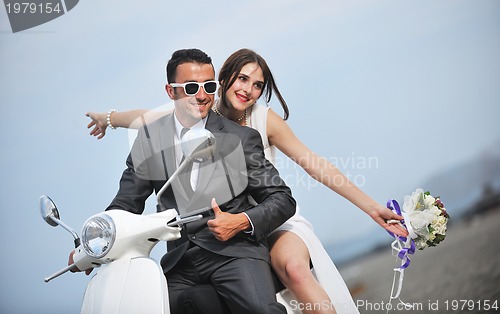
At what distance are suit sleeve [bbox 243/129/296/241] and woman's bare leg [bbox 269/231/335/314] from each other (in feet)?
0.43

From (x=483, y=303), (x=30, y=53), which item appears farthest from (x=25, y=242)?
(x=483, y=303)

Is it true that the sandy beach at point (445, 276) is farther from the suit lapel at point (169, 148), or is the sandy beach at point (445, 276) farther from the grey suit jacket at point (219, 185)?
the suit lapel at point (169, 148)

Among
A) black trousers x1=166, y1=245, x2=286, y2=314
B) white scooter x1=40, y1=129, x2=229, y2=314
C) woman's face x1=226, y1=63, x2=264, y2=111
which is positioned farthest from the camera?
woman's face x1=226, y1=63, x2=264, y2=111

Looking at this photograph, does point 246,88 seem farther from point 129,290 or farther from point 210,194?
point 129,290

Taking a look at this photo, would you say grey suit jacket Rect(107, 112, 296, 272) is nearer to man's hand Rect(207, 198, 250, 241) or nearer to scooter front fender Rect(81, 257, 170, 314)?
man's hand Rect(207, 198, 250, 241)

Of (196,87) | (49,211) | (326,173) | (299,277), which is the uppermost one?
(196,87)

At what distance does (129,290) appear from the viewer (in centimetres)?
224

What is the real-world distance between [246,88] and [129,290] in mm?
1277

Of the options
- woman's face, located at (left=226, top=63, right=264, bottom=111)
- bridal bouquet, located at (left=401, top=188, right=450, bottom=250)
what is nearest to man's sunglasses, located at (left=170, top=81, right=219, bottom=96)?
woman's face, located at (left=226, top=63, right=264, bottom=111)

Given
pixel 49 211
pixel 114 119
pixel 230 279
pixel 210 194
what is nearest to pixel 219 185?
pixel 210 194

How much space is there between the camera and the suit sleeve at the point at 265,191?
2475 millimetres

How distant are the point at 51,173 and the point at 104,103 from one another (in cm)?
49

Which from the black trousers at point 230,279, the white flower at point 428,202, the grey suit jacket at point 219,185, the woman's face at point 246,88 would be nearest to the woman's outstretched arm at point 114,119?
the woman's face at point 246,88

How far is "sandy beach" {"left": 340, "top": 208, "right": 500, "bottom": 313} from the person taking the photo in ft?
15.8
